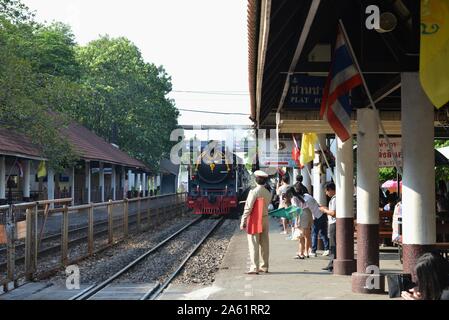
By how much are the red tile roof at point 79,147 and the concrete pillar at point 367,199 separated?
18933 mm

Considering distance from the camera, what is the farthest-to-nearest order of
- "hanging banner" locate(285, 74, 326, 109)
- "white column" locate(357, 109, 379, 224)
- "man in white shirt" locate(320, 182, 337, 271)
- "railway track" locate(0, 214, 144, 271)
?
"man in white shirt" locate(320, 182, 337, 271), "railway track" locate(0, 214, 144, 271), "hanging banner" locate(285, 74, 326, 109), "white column" locate(357, 109, 379, 224)

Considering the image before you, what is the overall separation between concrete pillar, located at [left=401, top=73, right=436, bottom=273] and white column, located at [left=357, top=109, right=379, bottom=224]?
1.44 metres

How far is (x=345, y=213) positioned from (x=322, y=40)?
10.2 ft

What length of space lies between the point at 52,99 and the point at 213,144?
12.2m

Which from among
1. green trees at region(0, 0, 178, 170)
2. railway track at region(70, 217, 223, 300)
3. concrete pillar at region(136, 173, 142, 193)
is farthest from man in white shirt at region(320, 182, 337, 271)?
concrete pillar at region(136, 173, 142, 193)

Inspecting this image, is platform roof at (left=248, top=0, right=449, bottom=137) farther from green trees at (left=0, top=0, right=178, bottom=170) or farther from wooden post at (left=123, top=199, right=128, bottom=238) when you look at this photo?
green trees at (left=0, top=0, right=178, bottom=170)

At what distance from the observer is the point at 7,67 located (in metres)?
21.9

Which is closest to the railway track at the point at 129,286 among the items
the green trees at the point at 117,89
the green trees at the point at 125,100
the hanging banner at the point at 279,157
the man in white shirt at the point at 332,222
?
the man in white shirt at the point at 332,222

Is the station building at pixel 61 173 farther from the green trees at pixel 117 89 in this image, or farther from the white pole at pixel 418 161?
the white pole at pixel 418 161

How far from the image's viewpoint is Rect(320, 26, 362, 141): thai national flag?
29.2 feet

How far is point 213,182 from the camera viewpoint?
3541cm

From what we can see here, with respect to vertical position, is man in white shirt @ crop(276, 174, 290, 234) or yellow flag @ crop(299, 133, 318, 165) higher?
yellow flag @ crop(299, 133, 318, 165)

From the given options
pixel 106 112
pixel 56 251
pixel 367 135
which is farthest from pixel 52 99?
pixel 106 112

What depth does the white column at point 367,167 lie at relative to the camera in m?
10.2
